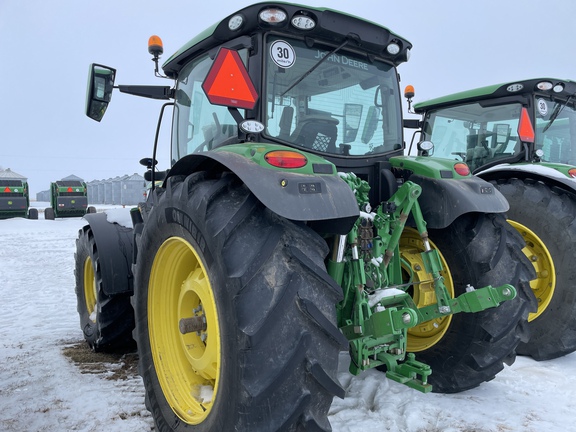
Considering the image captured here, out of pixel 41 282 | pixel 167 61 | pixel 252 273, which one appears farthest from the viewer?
pixel 41 282

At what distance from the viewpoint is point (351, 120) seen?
9.20 ft

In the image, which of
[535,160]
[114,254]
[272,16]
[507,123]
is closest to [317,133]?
[272,16]

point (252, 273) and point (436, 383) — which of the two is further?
point (436, 383)

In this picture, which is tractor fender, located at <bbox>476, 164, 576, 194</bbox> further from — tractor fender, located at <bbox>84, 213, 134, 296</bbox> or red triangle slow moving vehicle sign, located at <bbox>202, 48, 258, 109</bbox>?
tractor fender, located at <bbox>84, 213, 134, 296</bbox>

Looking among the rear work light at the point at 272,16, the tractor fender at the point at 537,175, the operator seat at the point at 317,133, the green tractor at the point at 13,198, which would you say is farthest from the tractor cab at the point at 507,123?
the green tractor at the point at 13,198

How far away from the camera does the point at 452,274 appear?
8.97 feet

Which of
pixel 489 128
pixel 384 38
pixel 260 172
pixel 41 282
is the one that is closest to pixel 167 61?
pixel 384 38

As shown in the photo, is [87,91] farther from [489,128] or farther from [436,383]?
[489,128]

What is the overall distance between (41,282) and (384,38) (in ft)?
20.2

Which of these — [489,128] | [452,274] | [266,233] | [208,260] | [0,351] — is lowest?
[0,351]

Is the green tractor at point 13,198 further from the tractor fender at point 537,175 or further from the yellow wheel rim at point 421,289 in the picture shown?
the yellow wheel rim at point 421,289

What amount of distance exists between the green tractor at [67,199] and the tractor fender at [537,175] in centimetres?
2072

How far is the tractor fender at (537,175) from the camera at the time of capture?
3773mm

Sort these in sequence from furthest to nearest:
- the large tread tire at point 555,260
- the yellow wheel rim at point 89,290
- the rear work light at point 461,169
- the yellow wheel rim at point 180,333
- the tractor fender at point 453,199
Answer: the yellow wheel rim at point 89,290 < the large tread tire at point 555,260 < the rear work light at point 461,169 < the tractor fender at point 453,199 < the yellow wheel rim at point 180,333
